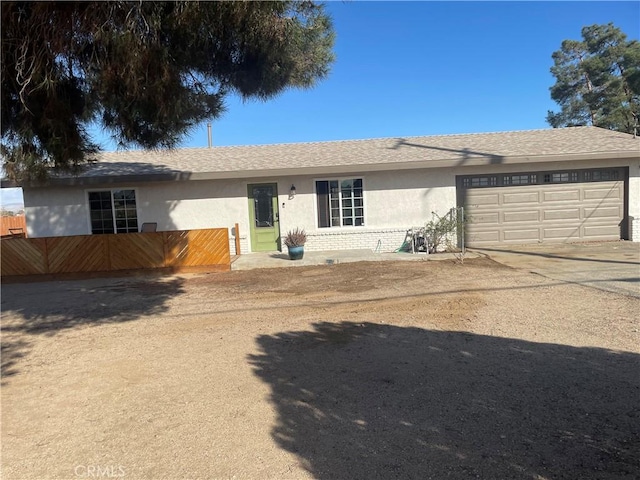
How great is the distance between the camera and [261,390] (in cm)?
411

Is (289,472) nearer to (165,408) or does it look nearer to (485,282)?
(165,408)

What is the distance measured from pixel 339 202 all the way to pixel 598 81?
29.8m

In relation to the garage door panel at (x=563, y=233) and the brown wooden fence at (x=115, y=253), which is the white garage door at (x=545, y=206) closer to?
the garage door panel at (x=563, y=233)

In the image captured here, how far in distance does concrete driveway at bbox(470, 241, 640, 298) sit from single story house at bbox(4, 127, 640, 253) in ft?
3.05

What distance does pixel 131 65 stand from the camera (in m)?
4.21

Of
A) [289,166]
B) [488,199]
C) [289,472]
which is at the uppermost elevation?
[289,166]

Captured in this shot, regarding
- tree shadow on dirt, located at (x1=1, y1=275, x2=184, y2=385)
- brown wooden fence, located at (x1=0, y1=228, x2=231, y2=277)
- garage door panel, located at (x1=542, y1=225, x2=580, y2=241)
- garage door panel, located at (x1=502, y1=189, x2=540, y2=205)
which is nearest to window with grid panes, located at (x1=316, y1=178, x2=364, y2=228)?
brown wooden fence, located at (x1=0, y1=228, x2=231, y2=277)

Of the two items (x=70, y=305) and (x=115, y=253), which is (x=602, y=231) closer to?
(x=115, y=253)

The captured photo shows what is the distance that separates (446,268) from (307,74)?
571cm

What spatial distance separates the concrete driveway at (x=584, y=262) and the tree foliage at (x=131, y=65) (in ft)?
20.4

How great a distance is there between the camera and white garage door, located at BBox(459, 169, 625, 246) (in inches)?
532

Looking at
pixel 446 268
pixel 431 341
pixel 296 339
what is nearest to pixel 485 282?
pixel 446 268

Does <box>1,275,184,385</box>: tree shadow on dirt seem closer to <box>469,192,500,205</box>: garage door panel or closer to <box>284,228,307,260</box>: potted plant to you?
<box>284,228,307,260</box>: potted plant

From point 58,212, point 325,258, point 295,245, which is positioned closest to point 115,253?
point 58,212
